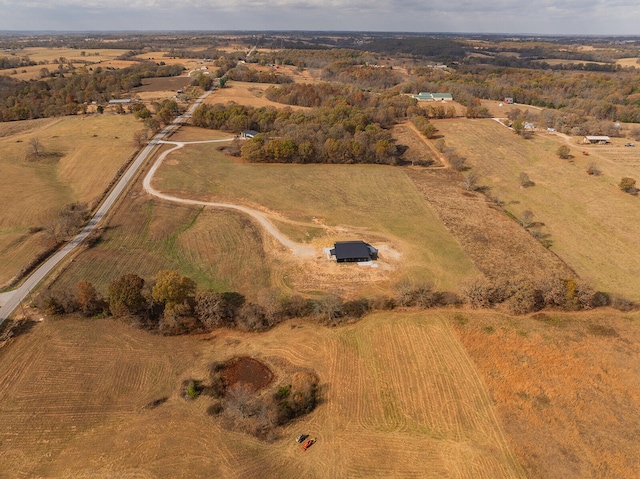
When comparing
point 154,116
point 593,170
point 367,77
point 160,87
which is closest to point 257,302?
point 593,170

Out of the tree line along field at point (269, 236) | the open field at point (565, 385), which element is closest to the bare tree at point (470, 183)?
the tree line along field at point (269, 236)

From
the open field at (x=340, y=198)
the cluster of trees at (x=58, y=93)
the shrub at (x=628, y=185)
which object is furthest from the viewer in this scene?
the cluster of trees at (x=58, y=93)

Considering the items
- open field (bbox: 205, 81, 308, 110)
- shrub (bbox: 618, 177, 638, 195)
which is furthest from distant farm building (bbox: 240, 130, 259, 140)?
shrub (bbox: 618, 177, 638, 195)

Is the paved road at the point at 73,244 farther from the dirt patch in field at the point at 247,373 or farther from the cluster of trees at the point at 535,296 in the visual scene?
the cluster of trees at the point at 535,296

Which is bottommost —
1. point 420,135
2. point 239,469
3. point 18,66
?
point 239,469

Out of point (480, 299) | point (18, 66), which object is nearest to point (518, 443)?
point (480, 299)

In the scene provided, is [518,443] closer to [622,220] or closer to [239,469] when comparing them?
[239,469]
